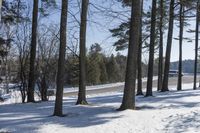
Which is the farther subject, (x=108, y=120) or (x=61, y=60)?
(x=61, y=60)

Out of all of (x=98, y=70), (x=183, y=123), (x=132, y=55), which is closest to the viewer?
(x=183, y=123)

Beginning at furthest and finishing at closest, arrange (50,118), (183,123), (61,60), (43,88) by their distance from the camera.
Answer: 1. (43,88)
2. (61,60)
3. (50,118)
4. (183,123)

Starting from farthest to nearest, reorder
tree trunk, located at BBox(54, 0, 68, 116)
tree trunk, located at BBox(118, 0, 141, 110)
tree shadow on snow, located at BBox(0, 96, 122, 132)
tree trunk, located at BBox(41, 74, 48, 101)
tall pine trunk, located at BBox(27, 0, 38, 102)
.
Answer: tree trunk, located at BBox(41, 74, 48, 101), tall pine trunk, located at BBox(27, 0, 38, 102), tree trunk, located at BBox(118, 0, 141, 110), tree trunk, located at BBox(54, 0, 68, 116), tree shadow on snow, located at BBox(0, 96, 122, 132)

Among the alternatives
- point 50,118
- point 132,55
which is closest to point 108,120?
point 50,118

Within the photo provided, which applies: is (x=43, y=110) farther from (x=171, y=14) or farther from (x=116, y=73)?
(x=116, y=73)

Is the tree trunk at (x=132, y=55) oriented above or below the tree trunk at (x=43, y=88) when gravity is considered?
above

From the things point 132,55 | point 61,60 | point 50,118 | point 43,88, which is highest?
point 132,55

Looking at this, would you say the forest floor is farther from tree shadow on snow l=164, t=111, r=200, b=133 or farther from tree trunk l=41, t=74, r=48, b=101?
tree trunk l=41, t=74, r=48, b=101

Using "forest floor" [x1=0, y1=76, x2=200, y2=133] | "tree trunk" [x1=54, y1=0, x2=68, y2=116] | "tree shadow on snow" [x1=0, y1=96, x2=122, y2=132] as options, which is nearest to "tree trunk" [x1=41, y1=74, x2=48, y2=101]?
"tree shadow on snow" [x1=0, y1=96, x2=122, y2=132]

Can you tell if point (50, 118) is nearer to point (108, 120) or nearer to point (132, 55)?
point (108, 120)

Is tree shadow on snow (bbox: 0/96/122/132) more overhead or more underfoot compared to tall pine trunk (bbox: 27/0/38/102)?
more underfoot

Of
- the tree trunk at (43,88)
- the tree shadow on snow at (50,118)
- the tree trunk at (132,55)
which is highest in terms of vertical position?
the tree trunk at (132,55)

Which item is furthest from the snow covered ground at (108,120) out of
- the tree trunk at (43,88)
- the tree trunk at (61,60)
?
the tree trunk at (43,88)

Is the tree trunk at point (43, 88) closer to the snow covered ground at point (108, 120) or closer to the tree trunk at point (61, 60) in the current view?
the snow covered ground at point (108, 120)
